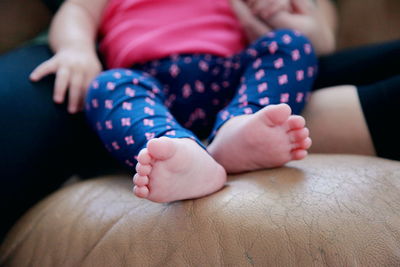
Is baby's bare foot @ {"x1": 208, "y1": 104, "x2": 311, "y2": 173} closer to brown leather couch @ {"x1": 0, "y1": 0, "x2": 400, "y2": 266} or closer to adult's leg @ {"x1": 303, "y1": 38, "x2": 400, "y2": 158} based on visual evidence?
brown leather couch @ {"x1": 0, "y1": 0, "x2": 400, "y2": 266}

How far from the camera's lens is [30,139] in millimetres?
568

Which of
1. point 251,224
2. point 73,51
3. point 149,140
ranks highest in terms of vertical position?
point 73,51

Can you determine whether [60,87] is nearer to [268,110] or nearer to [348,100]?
[268,110]

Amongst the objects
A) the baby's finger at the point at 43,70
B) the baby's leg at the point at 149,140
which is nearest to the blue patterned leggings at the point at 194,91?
the baby's leg at the point at 149,140

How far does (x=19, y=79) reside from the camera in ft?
1.98

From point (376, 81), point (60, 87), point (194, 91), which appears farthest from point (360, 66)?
point (60, 87)

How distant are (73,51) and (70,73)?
52 mm

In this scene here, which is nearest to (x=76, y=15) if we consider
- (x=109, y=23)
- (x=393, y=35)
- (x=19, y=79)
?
(x=109, y=23)

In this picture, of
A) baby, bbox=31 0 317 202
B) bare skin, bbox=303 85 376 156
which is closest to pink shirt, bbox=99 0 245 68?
baby, bbox=31 0 317 202

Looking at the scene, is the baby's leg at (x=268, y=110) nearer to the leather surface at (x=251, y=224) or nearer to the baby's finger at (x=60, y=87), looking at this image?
the leather surface at (x=251, y=224)

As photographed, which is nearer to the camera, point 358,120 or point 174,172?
point 174,172

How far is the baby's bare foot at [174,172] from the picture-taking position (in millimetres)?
421

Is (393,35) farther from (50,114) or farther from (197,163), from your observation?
(50,114)

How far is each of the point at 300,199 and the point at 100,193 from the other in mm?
294
